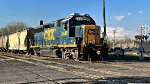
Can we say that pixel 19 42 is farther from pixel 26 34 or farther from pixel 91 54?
pixel 91 54

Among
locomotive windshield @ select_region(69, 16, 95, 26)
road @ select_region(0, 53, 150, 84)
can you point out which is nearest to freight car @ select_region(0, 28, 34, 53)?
locomotive windshield @ select_region(69, 16, 95, 26)

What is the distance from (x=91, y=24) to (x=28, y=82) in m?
15.1

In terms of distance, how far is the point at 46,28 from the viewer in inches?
1245

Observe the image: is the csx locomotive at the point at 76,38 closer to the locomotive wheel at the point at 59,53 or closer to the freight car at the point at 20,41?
the locomotive wheel at the point at 59,53

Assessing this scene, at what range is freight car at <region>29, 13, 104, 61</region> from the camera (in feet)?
79.2

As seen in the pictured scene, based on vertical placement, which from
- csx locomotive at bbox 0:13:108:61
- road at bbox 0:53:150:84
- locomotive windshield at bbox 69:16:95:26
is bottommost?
road at bbox 0:53:150:84

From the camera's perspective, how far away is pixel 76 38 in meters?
24.4

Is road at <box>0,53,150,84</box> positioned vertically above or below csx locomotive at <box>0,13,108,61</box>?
below

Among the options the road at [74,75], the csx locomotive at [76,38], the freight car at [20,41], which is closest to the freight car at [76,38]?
the csx locomotive at [76,38]

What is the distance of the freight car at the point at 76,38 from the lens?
24.1m

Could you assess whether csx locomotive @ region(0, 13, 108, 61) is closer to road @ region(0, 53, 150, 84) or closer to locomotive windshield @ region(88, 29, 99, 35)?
locomotive windshield @ region(88, 29, 99, 35)

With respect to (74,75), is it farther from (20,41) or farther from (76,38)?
(20,41)

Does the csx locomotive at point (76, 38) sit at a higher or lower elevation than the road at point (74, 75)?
higher

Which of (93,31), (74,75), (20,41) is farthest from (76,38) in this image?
(20,41)
